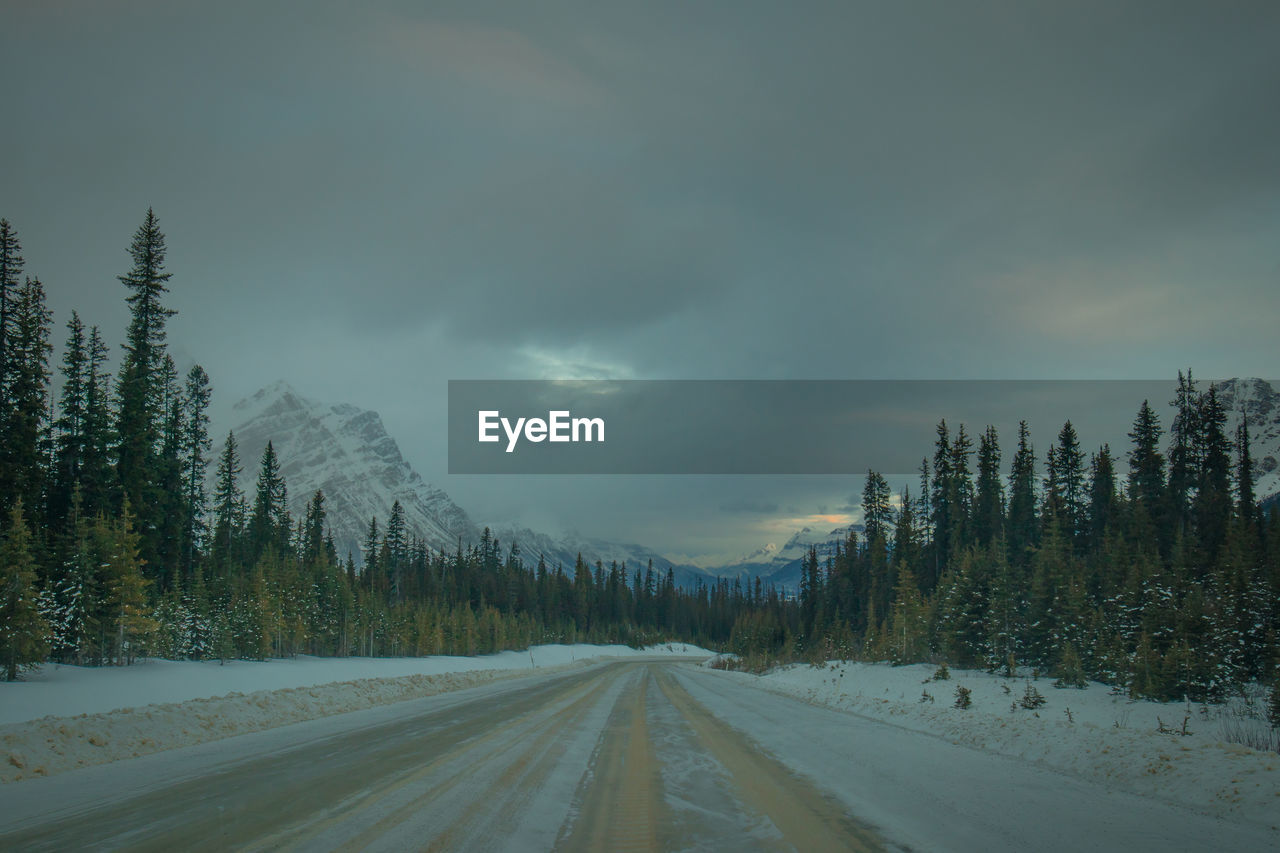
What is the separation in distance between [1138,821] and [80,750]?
48.7ft

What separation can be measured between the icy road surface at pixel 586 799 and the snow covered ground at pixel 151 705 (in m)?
0.95

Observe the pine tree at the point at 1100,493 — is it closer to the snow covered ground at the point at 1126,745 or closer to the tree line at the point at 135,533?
the snow covered ground at the point at 1126,745

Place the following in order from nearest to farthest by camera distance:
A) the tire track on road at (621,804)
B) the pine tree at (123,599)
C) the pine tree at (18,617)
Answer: the tire track on road at (621,804)
the pine tree at (18,617)
the pine tree at (123,599)

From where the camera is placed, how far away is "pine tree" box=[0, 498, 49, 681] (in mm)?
18406

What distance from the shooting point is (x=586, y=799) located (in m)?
8.45

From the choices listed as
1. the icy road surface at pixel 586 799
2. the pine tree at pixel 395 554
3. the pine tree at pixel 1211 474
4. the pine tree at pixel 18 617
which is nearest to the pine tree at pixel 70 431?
the pine tree at pixel 18 617

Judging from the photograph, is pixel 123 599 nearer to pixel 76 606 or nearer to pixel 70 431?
pixel 76 606

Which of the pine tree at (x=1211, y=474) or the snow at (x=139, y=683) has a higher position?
the pine tree at (x=1211, y=474)

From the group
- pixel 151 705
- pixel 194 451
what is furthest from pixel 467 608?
pixel 151 705

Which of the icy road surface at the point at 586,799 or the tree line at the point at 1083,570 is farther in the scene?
the tree line at the point at 1083,570

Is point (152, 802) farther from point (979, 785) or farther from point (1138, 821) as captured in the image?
point (1138, 821)

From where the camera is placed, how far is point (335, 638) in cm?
5519

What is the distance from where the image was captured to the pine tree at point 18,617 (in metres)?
18.4

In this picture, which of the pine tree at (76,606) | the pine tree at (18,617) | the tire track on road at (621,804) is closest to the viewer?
the tire track on road at (621,804)
